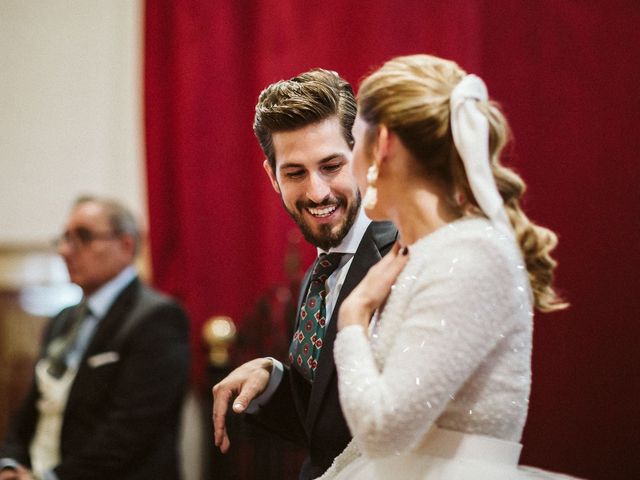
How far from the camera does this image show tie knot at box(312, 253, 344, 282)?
2.98 feet

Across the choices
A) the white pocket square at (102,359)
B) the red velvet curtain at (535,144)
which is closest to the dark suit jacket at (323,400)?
the red velvet curtain at (535,144)

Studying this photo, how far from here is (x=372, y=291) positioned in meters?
0.82

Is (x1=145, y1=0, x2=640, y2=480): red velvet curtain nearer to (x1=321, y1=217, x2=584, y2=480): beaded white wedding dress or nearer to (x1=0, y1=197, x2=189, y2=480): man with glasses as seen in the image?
(x1=0, y1=197, x2=189, y2=480): man with glasses

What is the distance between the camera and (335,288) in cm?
90

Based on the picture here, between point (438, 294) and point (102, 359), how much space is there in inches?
44.8

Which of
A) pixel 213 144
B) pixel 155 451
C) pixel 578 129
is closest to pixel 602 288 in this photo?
pixel 578 129

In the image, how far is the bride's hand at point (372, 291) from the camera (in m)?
0.81

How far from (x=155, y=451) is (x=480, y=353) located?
1002 mm

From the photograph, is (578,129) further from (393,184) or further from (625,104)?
(393,184)

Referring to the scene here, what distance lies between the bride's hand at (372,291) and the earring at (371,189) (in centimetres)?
5

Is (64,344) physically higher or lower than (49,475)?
higher

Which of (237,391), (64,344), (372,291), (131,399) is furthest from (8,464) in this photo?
(372,291)

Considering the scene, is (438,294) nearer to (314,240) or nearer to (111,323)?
(314,240)

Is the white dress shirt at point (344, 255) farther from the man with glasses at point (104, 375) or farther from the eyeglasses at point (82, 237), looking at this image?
the eyeglasses at point (82, 237)
